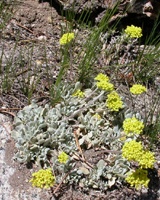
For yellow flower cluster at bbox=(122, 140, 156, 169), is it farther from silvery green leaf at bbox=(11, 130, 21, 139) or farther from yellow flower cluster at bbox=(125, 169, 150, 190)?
silvery green leaf at bbox=(11, 130, 21, 139)

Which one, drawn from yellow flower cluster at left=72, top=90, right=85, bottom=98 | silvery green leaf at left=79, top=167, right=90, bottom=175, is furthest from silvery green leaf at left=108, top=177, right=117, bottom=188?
yellow flower cluster at left=72, top=90, right=85, bottom=98

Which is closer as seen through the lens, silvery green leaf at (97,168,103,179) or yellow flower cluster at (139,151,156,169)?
yellow flower cluster at (139,151,156,169)

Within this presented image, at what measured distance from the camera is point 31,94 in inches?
105

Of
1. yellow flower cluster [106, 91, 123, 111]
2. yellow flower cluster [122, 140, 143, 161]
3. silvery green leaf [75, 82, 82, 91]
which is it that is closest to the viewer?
yellow flower cluster [122, 140, 143, 161]

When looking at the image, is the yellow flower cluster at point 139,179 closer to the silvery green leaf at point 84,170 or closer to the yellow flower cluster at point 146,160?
the yellow flower cluster at point 146,160

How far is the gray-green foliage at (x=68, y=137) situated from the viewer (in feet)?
7.79

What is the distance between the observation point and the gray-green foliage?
2373mm

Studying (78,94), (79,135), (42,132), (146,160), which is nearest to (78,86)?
(78,94)

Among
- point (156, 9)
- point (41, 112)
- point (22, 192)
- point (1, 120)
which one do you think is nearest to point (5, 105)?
point (1, 120)

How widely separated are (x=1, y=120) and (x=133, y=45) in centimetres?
227

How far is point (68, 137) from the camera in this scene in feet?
8.50

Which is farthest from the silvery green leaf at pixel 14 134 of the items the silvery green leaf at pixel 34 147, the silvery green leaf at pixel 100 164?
the silvery green leaf at pixel 100 164

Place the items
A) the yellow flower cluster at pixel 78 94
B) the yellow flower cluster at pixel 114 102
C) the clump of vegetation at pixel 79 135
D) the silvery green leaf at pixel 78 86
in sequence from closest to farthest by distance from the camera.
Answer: the clump of vegetation at pixel 79 135
the yellow flower cluster at pixel 114 102
the yellow flower cluster at pixel 78 94
the silvery green leaf at pixel 78 86

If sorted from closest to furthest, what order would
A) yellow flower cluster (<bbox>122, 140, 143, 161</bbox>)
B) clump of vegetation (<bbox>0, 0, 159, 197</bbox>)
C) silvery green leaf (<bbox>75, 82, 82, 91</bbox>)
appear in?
yellow flower cluster (<bbox>122, 140, 143, 161</bbox>), clump of vegetation (<bbox>0, 0, 159, 197</bbox>), silvery green leaf (<bbox>75, 82, 82, 91</bbox>)
